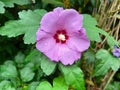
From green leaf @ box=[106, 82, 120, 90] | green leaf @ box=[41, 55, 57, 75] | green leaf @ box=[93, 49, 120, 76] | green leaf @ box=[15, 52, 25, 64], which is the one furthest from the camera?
green leaf @ box=[106, 82, 120, 90]

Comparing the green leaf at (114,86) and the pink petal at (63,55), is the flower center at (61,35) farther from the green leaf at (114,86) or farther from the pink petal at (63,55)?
the green leaf at (114,86)

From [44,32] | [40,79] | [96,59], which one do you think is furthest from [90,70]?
[44,32]

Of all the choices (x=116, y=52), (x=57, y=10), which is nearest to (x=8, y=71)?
(x=57, y=10)

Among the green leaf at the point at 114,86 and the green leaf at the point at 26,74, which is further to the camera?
the green leaf at the point at 114,86

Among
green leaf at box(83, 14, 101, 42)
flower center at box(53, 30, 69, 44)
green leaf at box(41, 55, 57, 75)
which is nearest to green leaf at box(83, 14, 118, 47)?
green leaf at box(83, 14, 101, 42)

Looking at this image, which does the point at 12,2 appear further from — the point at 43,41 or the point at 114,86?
the point at 114,86

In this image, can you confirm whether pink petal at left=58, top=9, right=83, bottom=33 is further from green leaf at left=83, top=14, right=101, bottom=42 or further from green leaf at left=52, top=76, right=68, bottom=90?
green leaf at left=52, top=76, right=68, bottom=90

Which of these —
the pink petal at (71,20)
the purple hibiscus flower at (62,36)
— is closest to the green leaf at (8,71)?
the purple hibiscus flower at (62,36)

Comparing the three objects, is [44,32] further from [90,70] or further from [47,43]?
[90,70]
